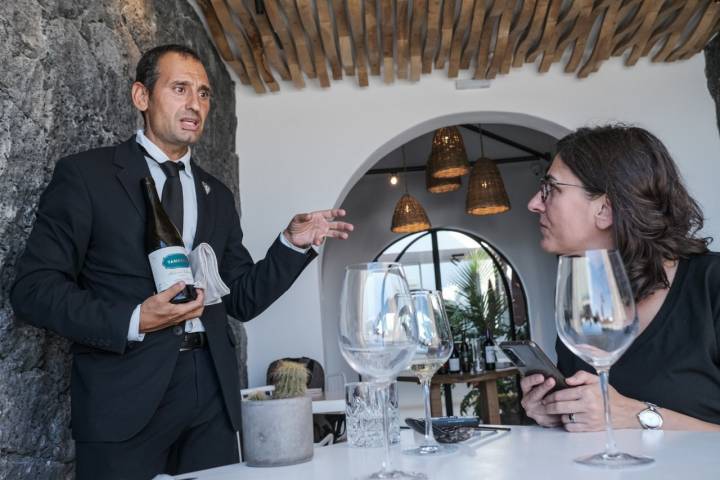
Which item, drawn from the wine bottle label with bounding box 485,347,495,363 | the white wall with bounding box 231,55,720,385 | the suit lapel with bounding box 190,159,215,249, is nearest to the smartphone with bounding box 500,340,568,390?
the suit lapel with bounding box 190,159,215,249

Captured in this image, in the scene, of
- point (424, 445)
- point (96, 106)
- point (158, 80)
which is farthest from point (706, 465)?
point (96, 106)

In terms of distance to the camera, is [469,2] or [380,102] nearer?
[469,2]

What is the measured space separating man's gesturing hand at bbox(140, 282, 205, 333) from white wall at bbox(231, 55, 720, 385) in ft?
9.13

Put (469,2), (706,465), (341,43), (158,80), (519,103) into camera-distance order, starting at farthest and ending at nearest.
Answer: (519,103) → (341,43) → (469,2) → (158,80) → (706,465)

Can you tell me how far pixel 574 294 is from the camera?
83cm

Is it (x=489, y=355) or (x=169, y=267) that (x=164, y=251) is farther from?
(x=489, y=355)

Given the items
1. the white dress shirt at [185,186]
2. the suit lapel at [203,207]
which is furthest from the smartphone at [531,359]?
the suit lapel at [203,207]

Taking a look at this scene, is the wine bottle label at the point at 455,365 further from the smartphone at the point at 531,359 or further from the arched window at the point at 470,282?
the smartphone at the point at 531,359

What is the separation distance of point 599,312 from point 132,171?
125cm

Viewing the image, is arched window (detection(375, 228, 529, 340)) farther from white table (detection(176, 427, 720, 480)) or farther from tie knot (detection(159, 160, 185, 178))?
white table (detection(176, 427, 720, 480))

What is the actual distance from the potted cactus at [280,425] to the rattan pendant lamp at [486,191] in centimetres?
484

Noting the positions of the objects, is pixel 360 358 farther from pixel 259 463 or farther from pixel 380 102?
pixel 380 102

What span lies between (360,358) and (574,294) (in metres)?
0.30

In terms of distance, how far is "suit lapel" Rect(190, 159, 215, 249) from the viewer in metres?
1.76
